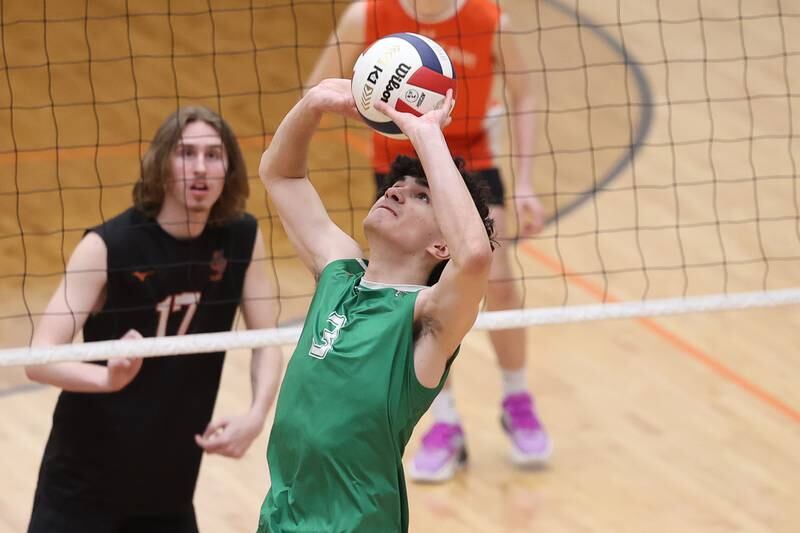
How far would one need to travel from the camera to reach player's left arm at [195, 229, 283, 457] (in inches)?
157

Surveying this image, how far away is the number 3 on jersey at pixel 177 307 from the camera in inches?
159

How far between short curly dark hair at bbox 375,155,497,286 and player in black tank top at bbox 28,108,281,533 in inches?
33.0

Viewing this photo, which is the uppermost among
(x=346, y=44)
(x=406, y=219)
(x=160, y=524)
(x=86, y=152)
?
(x=346, y=44)

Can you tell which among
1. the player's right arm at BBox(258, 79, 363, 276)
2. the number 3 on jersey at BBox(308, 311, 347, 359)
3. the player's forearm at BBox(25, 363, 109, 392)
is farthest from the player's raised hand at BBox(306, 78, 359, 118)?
the player's forearm at BBox(25, 363, 109, 392)

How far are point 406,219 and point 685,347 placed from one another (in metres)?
3.33

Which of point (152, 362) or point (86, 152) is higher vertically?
point (86, 152)

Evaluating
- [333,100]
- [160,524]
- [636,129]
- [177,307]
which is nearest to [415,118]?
[333,100]

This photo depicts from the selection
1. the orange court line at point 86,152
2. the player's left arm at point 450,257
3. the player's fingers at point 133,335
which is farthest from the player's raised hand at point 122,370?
the orange court line at point 86,152

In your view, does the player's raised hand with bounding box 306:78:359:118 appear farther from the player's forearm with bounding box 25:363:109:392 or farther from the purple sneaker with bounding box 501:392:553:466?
the purple sneaker with bounding box 501:392:553:466

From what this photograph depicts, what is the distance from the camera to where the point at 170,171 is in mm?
4023

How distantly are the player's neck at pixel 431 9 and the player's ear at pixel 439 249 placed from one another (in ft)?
7.70

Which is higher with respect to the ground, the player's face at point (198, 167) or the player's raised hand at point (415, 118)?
the player's raised hand at point (415, 118)

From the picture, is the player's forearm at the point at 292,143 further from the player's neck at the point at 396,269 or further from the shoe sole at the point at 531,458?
the shoe sole at the point at 531,458

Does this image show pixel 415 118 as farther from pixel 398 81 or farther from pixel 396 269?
pixel 396 269
